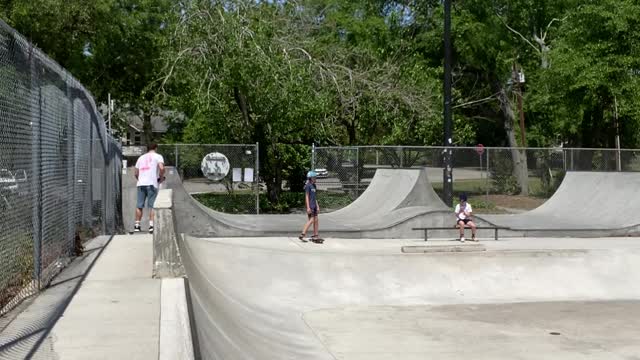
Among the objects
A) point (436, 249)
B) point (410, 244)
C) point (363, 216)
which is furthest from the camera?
point (363, 216)

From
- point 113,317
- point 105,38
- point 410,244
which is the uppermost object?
point 105,38

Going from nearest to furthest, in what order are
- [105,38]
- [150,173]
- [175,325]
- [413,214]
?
[175,325]
[150,173]
[413,214]
[105,38]

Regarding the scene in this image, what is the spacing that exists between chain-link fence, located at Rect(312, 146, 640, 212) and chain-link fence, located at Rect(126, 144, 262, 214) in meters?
2.31

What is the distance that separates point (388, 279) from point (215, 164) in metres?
9.27

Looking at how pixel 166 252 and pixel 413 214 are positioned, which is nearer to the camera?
pixel 166 252

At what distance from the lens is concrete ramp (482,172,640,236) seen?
62.4 ft

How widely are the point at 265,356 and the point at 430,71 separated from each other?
23049 millimetres

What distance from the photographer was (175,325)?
18.1ft

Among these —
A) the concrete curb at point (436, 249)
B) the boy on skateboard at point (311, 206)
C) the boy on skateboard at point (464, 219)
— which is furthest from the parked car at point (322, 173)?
the concrete curb at point (436, 249)

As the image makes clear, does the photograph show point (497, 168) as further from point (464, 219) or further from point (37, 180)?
point (37, 180)

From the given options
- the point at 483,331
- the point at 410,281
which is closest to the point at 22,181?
the point at 483,331

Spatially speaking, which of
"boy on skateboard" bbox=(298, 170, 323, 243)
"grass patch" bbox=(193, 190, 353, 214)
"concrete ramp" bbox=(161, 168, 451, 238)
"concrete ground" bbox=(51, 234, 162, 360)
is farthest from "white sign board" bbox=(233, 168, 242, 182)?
"concrete ground" bbox=(51, 234, 162, 360)

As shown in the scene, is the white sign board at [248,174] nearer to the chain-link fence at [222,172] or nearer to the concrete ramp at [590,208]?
the chain-link fence at [222,172]

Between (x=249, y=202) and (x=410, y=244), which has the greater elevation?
(x=249, y=202)
